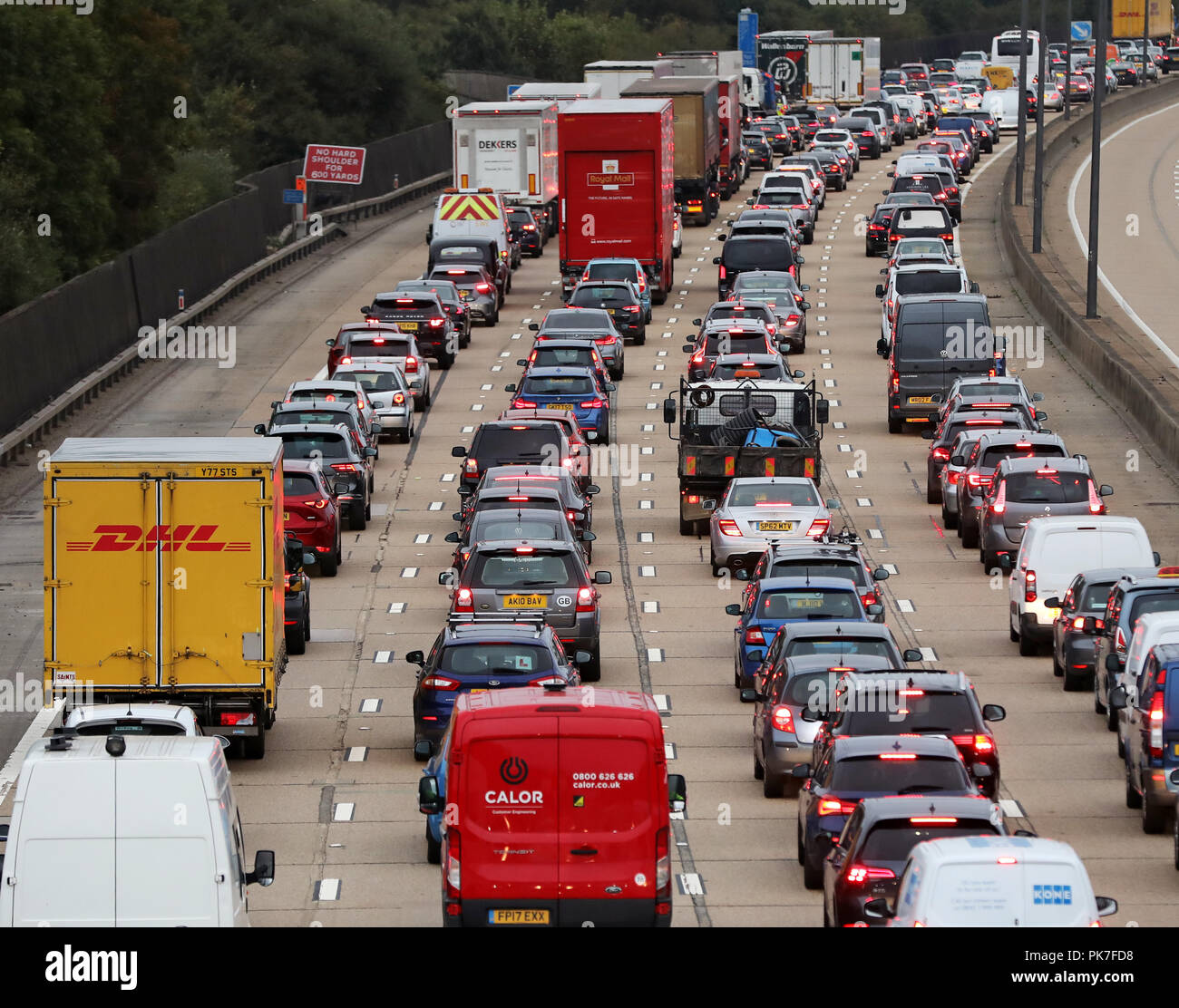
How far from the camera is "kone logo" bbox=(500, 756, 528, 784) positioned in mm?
14969

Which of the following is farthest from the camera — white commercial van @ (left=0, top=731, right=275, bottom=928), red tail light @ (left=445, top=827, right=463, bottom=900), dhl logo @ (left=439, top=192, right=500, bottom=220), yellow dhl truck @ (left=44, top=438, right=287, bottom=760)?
dhl logo @ (left=439, top=192, right=500, bottom=220)

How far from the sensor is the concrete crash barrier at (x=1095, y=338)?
1671 inches

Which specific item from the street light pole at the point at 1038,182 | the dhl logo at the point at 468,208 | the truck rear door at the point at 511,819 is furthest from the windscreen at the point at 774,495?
the street light pole at the point at 1038,182

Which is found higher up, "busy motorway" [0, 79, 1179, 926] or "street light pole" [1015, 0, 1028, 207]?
"street light pole" [1015, 0, 1028, 207]

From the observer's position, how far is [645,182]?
56625 millimetres

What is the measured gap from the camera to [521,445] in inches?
1373

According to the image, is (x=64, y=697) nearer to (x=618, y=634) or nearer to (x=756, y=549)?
(x=618, y=634)

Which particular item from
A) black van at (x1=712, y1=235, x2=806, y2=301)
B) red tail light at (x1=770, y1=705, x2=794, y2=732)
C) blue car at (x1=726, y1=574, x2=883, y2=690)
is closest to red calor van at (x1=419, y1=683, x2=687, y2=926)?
red tail light at (x1=770, y1=705, x2=794, y2=732)

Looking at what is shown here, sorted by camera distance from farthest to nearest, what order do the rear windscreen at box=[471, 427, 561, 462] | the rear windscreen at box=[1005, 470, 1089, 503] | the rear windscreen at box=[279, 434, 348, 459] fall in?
1. the rear windscreen at box=[471, 427, 561, 462]
2. the rear windscreen at box=[279, 434, 348, 459]
3. the rear windscreen at box=[1005, 470, 1089, 503]

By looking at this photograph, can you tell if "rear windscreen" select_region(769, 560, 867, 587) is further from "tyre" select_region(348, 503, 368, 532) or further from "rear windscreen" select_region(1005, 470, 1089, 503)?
"tyre" select_region(348, 503, 368, 532)

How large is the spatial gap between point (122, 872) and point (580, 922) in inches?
107

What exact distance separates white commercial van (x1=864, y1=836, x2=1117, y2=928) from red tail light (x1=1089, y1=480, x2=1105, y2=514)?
17837 millimetres

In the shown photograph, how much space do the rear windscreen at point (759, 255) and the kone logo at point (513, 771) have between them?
43.9 metres

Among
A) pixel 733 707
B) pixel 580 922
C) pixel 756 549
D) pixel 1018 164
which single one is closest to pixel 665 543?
pixel 756 549
